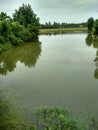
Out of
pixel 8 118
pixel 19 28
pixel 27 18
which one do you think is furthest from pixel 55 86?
pixel 27 18

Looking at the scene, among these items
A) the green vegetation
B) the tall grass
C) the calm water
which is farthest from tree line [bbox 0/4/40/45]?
the tall grass

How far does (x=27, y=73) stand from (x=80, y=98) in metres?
5.77

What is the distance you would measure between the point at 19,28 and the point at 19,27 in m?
0.22

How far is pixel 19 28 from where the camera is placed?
120ft

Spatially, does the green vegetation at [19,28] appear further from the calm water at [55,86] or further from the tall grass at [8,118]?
the tall grass at [8,118]

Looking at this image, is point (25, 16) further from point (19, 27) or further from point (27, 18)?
point (19, 27)

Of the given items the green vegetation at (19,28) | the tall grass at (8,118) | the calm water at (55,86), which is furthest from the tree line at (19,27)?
the tall grass at (8,118)

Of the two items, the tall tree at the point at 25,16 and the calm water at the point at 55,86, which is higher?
the tall tree at the point at 25,16

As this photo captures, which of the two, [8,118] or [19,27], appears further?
[19,27]

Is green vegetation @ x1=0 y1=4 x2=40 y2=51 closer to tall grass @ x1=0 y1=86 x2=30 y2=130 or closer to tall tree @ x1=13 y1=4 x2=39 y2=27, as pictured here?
tall tree @ x1=13 y1=4 x2=39 y2=27

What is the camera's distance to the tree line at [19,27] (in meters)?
30.1

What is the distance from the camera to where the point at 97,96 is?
878 centimetres

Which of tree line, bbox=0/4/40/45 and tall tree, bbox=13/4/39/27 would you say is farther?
tall tree, bbox=13/4/39/27

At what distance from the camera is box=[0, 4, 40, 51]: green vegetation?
98.1 ft
